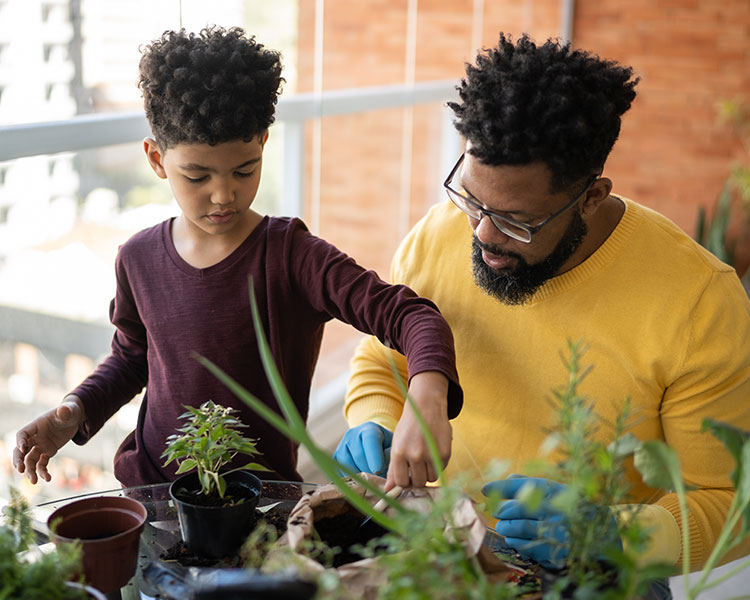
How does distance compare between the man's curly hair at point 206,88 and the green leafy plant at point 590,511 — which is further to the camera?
the man's curly hair at point 206,88

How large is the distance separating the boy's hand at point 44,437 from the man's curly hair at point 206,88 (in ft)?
1.44

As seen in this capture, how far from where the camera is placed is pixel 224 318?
4.25 ft

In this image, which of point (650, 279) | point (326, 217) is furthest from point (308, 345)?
point (326, 217)

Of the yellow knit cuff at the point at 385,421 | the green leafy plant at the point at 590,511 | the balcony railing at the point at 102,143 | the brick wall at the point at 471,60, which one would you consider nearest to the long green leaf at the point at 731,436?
the green leafy plant at the point at 590,511

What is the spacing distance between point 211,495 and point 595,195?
0.76m

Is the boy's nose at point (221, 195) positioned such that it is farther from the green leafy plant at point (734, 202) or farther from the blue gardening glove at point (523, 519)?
the green leafy plant at point (734, 202)

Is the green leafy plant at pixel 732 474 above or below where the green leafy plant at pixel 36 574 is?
above

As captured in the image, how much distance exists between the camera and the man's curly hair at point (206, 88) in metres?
1.18

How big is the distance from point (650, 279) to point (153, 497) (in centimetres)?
85

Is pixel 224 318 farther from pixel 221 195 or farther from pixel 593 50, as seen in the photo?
pixel 593 50

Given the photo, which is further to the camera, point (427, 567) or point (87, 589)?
point (87, 589)

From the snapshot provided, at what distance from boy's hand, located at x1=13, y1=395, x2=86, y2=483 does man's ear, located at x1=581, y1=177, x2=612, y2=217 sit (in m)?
0.87

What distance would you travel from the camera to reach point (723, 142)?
4.17 metres

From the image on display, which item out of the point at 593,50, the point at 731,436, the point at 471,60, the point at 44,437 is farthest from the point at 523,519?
the point at 593,50
